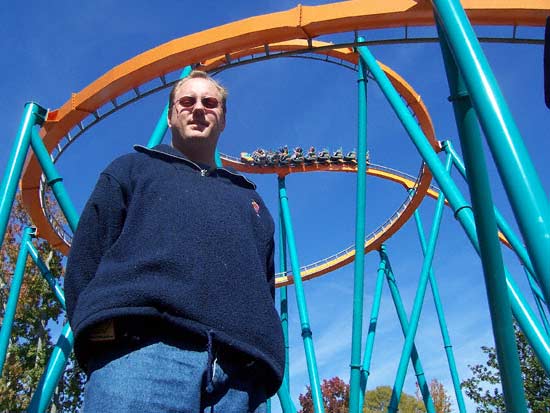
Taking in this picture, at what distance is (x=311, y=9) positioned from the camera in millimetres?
5359

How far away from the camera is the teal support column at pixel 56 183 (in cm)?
529

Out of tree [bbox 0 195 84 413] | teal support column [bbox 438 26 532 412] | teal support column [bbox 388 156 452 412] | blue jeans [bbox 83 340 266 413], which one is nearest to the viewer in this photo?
blue jeans [bbox 83 340 266 413]

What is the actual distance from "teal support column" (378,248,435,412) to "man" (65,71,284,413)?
7203 mm

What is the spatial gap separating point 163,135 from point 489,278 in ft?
14.2

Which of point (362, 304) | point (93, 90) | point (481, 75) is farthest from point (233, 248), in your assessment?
point (93, 90)

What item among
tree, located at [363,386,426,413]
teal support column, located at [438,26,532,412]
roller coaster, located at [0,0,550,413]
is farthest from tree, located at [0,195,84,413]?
tree, located at [363,386,426,413]

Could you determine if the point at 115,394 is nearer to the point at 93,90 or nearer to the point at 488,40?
the point at 488,40

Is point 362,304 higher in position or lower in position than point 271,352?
higher

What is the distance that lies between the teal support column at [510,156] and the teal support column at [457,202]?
82.4 inches

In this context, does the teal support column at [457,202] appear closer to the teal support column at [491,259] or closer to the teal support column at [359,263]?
the teal support column at [359,263]

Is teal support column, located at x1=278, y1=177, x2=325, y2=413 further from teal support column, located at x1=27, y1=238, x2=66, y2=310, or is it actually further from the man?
the man

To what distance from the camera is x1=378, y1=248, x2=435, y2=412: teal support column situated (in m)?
8.55

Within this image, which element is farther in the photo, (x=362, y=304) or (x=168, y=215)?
(x=362, y=304)

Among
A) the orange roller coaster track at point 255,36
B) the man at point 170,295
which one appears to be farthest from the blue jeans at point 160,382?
the orange roller coaster track at point 255,36
